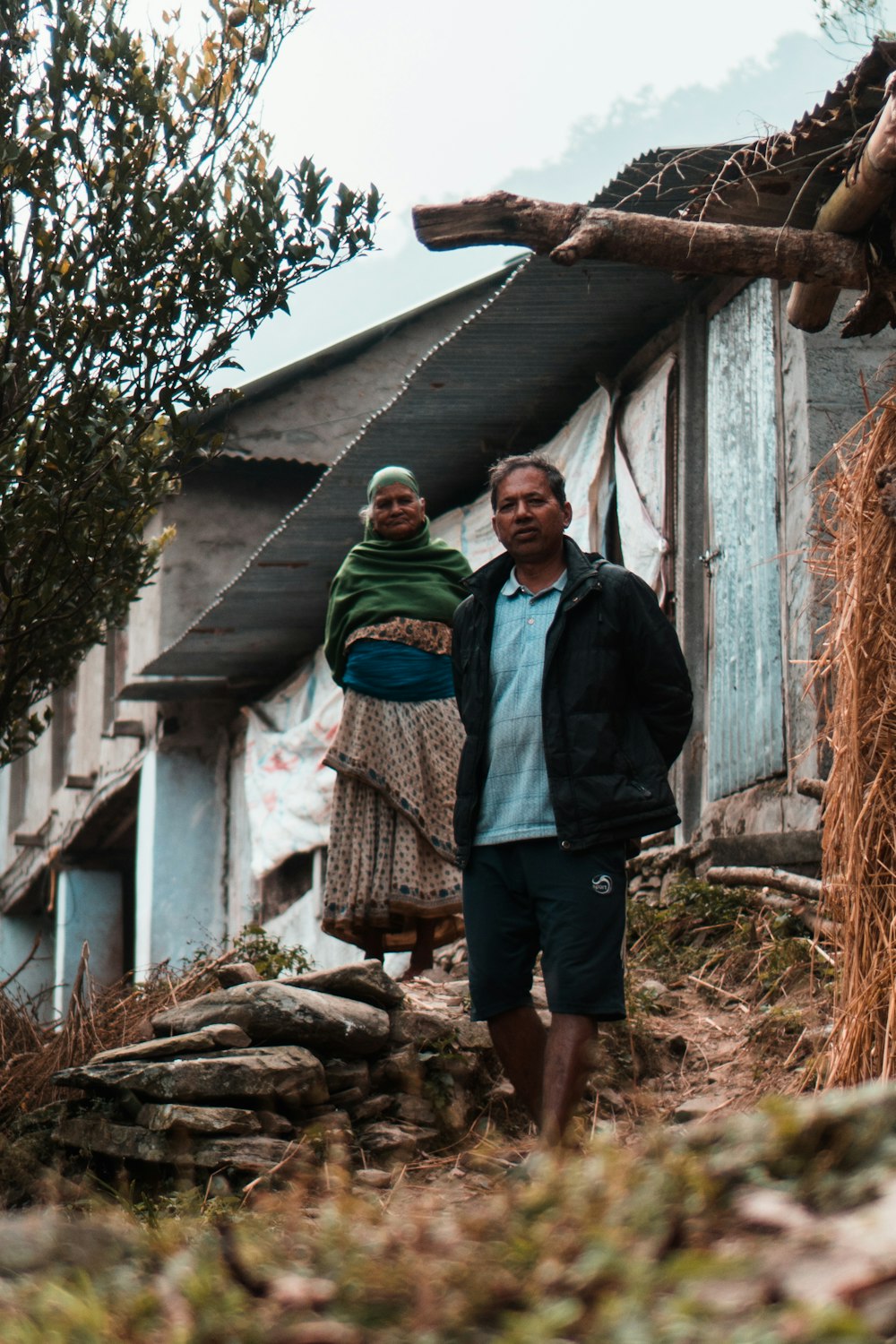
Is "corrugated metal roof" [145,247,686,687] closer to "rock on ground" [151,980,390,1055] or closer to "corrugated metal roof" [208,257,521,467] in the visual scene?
"corrugated metal roof" [208,257,521,467]

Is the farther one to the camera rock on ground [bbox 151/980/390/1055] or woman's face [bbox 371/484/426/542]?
woman's face [bbox 371/484/426/542]

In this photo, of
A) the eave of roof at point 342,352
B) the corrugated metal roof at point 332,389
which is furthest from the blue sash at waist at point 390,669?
the eave of roof at point 342,352

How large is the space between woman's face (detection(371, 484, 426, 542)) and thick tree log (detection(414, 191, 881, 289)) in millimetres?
1928

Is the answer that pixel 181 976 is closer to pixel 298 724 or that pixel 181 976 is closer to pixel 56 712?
pixel 298 724

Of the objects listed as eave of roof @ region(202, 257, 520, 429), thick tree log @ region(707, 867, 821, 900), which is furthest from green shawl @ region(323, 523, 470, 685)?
eave of roof @ region(202, 257, 520, 429)

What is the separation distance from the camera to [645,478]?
812 cm

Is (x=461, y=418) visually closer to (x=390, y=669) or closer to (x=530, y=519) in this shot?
(x=390, y=669)

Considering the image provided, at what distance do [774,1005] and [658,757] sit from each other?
193 cm

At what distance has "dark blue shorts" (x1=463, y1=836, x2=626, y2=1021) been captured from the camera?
3.74m

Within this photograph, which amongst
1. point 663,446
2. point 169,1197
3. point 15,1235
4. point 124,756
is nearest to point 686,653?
point 663,446

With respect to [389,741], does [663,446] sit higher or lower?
higher

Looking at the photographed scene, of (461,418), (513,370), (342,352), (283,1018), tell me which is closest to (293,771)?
(461,418)

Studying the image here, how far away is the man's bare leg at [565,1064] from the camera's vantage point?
11.9ft

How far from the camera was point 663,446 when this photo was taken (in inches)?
313
